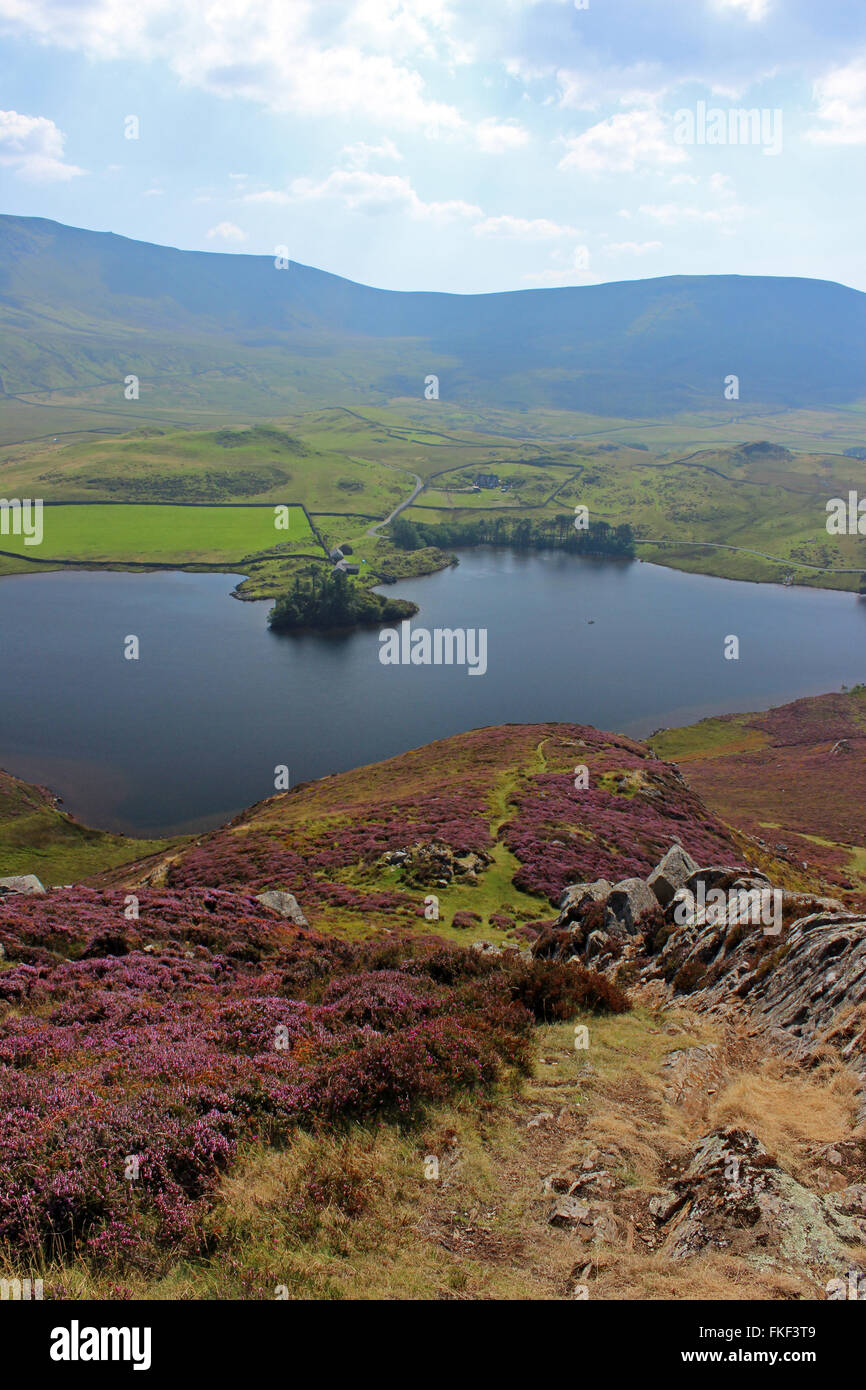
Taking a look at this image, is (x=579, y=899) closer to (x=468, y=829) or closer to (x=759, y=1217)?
(x=468, y=829)

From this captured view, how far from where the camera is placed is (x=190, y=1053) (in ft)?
42.4

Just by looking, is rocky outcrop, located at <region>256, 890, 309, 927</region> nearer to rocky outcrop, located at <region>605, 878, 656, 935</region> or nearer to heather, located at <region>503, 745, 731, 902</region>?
heather, located at <region>503, 745, 731, 902</region>

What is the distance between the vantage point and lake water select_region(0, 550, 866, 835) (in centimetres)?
8431

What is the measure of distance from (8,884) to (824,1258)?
30.4 meters

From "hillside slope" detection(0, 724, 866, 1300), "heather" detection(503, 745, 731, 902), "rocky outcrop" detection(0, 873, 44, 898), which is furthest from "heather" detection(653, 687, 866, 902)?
"rocky outcrop" detection(0, 873, 44, 898)

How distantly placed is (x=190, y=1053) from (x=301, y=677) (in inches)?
4191

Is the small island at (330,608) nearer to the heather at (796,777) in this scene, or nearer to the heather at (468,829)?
the heather at (796,777)

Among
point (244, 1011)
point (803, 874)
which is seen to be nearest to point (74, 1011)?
point (244, 1011)

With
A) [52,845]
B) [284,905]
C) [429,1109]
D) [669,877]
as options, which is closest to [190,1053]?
[429,1109]

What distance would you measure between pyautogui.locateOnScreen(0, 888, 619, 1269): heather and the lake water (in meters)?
51.8
